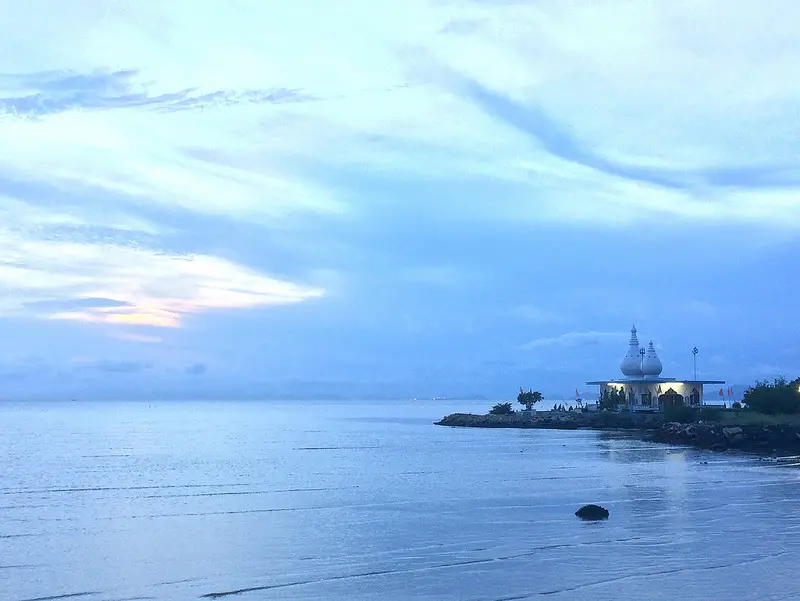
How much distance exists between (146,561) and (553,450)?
4611 cm

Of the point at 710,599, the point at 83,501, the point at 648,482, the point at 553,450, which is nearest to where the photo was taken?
the point at 710,599

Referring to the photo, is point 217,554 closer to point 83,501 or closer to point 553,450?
point 83,501

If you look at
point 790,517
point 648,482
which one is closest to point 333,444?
point 648,482

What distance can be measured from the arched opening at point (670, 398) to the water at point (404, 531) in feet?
150

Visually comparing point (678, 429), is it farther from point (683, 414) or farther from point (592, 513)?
point (592, 513)

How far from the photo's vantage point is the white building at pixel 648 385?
334ft

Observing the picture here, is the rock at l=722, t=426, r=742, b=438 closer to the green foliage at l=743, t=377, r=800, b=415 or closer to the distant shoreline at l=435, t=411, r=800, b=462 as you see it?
the distant shoreline at l=435, t=411, r=800, b=462

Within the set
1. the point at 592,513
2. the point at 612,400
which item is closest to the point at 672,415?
the point at 612,400

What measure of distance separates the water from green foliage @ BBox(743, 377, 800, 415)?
2465 cm

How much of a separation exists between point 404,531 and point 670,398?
78581mm

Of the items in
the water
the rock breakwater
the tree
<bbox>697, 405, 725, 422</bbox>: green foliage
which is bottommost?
the water

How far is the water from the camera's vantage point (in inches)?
784

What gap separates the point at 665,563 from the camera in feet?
71.0

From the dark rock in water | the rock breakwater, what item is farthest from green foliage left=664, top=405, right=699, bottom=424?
the dark rock in water
